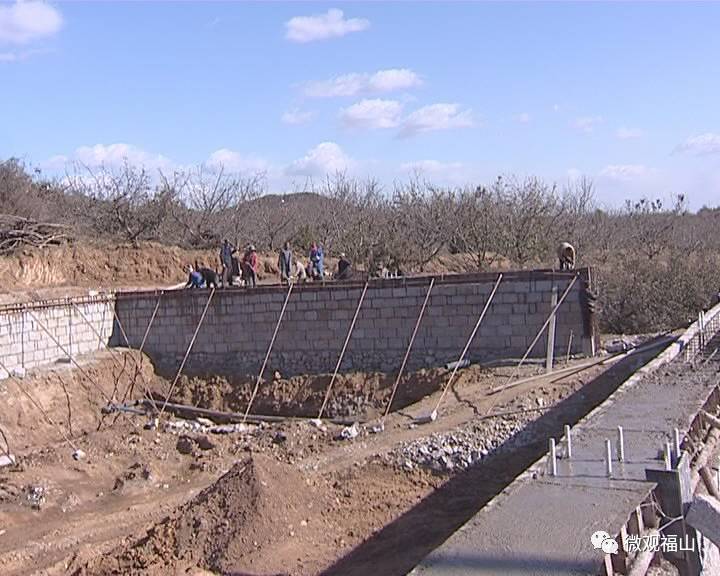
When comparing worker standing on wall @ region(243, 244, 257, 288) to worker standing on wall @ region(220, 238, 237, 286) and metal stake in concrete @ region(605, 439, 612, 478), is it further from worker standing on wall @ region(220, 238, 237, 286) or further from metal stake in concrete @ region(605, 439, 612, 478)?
metal stake in concrete @ region(605, 439, 612, 478)

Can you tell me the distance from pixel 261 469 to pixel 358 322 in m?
7.20

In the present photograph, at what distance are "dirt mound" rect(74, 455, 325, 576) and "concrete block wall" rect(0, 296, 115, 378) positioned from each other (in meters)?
7.86

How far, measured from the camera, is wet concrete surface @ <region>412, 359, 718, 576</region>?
5.10m

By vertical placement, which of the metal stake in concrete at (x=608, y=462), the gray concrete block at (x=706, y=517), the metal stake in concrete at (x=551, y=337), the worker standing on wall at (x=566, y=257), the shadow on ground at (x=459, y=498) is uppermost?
the worker standing on wall at (x=566, y=257)

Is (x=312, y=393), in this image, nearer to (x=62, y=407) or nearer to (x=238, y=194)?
(x=62, y=407)

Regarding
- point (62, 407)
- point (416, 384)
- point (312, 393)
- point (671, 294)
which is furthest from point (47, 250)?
point (671, 294)

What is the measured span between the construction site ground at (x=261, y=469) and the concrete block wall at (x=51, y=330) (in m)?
0.59

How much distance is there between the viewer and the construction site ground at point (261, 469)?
8094 millimetres

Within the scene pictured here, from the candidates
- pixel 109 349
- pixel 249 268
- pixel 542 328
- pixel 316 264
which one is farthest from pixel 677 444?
pixel 109 349

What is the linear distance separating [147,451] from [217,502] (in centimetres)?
502

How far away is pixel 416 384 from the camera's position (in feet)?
47.8

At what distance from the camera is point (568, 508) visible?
230 inches

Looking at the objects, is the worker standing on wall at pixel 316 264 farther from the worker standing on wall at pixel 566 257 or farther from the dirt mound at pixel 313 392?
the worker standing on wall at pixel 566 257

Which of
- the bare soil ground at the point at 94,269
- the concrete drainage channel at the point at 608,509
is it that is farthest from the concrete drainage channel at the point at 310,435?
the bare soil ground at the point at 94,269
